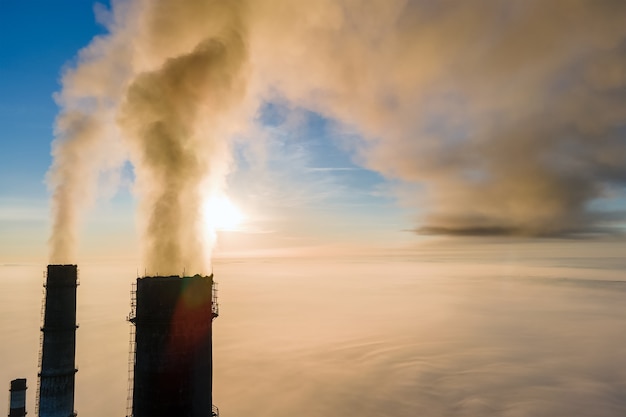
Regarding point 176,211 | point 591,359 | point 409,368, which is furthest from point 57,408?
point 591,359

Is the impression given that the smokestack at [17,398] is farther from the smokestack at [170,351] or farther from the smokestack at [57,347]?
the smokestack at [170,351]

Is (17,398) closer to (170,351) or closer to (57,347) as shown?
(57,347)

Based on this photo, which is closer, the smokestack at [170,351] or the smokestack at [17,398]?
the smokestack at [170,351]

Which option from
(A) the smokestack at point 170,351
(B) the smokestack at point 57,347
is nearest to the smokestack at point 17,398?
(B) the smokestack at point 57,347

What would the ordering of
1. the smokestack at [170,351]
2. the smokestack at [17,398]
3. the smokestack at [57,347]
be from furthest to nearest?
1. the smokestack at [17,398]
2. the smokestack at [57,347]
3. the smokestack at [170,351]

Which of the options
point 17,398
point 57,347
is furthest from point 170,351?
point 17,398

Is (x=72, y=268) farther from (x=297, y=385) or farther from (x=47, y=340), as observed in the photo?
(x=297, y=385)
